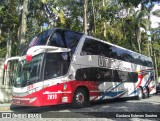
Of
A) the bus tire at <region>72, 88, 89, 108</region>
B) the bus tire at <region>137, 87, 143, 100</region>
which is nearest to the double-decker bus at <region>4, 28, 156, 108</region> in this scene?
the bus tire at <region>72, 88, 89, 108</region>

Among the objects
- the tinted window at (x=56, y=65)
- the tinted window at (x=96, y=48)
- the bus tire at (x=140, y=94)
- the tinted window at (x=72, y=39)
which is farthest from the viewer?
the bus tire at (x=140, y=94)

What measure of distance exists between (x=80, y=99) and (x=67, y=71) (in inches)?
72.1

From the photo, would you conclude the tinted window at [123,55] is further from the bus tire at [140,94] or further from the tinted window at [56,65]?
the tinted window at [56,65]

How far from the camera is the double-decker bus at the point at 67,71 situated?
1154 cm

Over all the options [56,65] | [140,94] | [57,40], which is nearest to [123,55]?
[140,94]

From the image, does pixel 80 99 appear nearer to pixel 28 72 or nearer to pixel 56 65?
pixel 56 65

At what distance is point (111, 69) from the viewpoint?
656 inches

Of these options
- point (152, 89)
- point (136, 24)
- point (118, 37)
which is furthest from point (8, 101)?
point (136, 24)

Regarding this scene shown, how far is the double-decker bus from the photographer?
11.5 m

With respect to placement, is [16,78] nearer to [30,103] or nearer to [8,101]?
[30,103]

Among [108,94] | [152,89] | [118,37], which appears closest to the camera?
[108,94]

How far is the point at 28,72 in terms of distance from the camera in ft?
39.2

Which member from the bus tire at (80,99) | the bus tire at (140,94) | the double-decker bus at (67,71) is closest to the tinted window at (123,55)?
the double-decker bus at (67,71)

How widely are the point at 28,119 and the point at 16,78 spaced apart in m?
3.27
